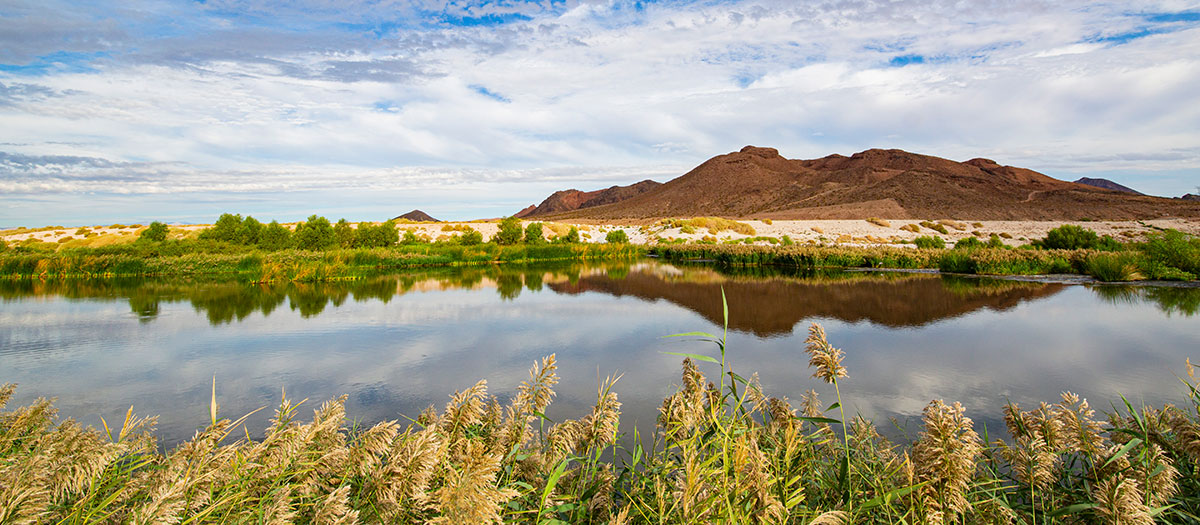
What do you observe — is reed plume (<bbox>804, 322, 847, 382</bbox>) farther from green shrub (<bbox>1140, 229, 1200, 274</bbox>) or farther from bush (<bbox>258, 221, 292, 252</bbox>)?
bush (<bbox>258, 221, 292, 252</bbox>)

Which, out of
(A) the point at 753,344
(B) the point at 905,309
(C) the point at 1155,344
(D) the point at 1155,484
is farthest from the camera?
(B) the point at 905,309

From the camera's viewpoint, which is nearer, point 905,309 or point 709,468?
point 709,468

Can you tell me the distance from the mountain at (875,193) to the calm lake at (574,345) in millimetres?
45343

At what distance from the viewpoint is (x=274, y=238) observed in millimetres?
26859

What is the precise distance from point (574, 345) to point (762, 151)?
89.1 metres

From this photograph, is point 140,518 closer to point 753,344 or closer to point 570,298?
point 753,344

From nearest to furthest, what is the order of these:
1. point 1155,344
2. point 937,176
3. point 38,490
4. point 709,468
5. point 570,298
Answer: point 38,490, point 709,468, point 1155,344, point 570,298, point 937,176

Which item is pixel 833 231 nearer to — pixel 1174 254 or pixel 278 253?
pixel 1174 254

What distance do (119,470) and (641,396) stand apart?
11.4 ft

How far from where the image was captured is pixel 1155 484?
1.84 m

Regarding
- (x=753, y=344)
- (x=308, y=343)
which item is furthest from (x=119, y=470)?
(x=753, y=344)

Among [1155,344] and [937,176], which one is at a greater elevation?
[937,176]

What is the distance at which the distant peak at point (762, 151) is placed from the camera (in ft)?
287

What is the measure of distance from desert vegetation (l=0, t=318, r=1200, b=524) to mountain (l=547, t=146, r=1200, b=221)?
2112 inches
